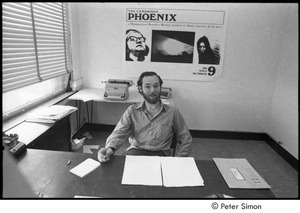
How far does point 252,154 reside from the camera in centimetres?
231

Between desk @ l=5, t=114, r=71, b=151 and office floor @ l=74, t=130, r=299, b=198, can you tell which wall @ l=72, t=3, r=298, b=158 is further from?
desk @ l=5, t=114, r=71, b=151

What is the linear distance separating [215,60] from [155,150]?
1.56m

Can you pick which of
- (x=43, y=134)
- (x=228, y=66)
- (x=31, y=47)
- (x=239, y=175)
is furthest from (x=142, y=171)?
(x=228, y=66)

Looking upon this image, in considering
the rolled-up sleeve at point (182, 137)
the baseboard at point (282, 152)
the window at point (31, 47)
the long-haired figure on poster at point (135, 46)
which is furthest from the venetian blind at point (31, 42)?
the baseboard at point (282, 152)

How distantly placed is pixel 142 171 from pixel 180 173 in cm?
16

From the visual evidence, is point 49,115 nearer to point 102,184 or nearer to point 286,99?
point 102,184

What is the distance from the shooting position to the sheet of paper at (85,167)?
A: 2.66ft

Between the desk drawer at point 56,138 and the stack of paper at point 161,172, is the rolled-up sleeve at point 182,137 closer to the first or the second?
the stack of paper at point 161,172

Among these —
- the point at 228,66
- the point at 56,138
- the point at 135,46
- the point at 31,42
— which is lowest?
the point at 56,138

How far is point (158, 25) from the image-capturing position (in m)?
2.25

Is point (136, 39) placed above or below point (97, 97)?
above

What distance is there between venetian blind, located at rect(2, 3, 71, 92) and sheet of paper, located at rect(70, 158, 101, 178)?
0.86m
